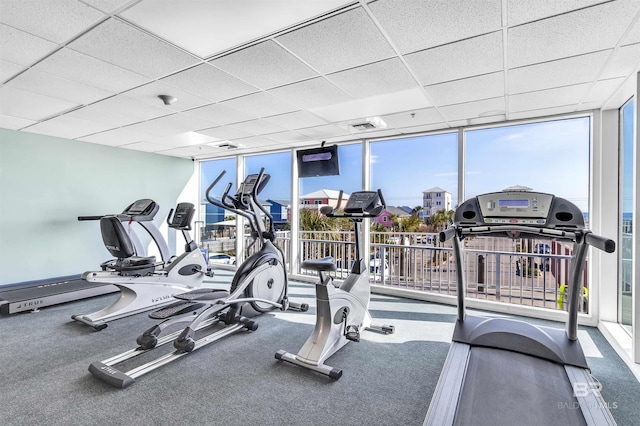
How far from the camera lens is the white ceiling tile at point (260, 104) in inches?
131

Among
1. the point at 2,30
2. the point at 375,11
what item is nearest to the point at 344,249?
the point at 375,11

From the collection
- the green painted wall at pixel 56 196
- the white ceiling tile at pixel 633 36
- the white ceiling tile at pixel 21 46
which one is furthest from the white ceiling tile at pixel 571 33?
the green painted wall at pixel 56 196

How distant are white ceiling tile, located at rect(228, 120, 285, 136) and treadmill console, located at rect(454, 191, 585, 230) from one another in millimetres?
2832

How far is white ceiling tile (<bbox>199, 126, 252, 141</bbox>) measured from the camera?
15.1 feet

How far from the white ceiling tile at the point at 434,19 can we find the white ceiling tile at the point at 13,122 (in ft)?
15.4

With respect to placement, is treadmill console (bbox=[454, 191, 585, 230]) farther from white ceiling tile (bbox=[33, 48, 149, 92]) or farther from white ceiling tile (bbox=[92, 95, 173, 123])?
white ceiling tile (bbox=[92, 95, 173, 123])

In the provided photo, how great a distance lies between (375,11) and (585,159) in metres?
3.36

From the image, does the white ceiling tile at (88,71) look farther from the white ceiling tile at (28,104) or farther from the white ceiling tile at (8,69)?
the white ceiling tile at (28,104)

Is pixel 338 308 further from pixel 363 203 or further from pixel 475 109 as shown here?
pixel 475 109

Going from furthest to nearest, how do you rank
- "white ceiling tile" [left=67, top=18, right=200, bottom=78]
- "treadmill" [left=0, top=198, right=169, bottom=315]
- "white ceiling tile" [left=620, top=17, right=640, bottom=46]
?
1. "treadmill" [left=0, top=198, right=169, bottom=315]
2. "white ceiling tile" [left=67, top=18, right=200, bottom=78]
3. "white ceiling tile" [left=620, top=17, right=640, bottom=46]

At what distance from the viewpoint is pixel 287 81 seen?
9.52 ft

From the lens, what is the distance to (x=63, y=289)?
14.5 ft

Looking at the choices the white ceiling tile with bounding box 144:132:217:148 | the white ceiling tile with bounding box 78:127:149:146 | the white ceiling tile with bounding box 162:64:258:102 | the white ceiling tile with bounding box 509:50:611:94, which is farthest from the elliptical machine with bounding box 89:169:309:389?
the white ceiling tile with bounding box 509:50:611:94

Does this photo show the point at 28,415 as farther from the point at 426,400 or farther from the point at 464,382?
the point at 464,382
